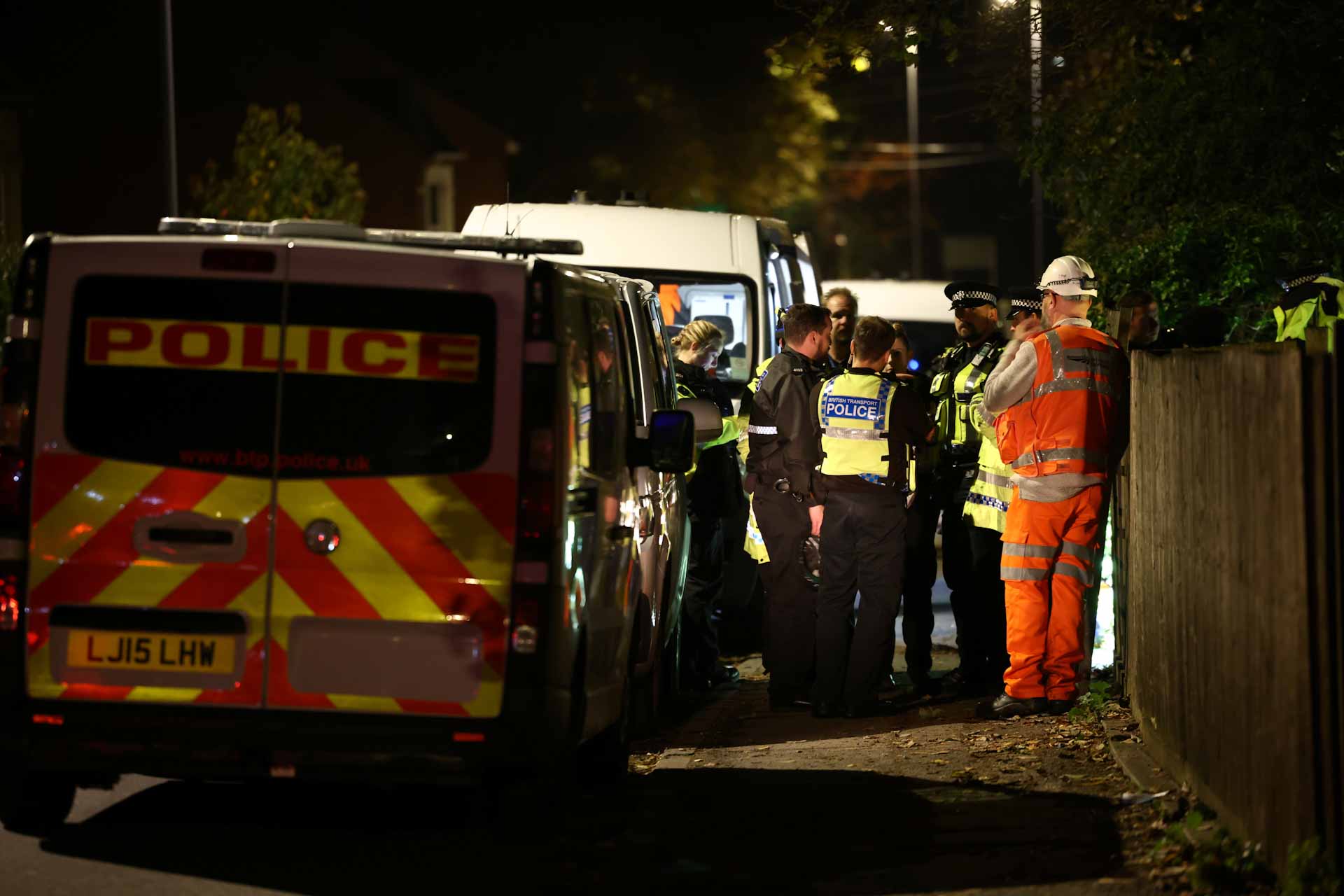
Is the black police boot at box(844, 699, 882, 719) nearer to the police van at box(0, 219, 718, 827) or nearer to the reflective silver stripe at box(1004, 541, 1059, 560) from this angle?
the reflective silver stripe at box(1004, 541, 1059, 560)

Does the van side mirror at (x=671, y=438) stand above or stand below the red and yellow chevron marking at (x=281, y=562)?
above

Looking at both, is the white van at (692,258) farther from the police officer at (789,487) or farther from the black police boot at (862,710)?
the black police boot at (862,710)

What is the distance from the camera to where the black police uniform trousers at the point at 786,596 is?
9.96 metres

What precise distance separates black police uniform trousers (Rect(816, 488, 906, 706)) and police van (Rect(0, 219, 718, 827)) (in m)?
3.61

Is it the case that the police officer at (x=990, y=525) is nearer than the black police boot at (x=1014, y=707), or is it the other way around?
the black police boot at (x=1014, y=707)

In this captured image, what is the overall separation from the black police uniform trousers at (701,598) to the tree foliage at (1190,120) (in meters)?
3.49

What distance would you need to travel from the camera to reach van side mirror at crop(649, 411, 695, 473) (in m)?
7.57

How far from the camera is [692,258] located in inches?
545

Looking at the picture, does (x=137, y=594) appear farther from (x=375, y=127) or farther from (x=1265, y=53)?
(x=375, y=127)

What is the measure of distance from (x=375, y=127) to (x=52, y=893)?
39881 millimetres

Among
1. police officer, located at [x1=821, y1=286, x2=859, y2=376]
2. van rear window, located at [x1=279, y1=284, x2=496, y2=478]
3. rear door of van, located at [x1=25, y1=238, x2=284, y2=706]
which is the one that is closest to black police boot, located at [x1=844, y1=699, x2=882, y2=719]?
police officer, located at [x1=821, y1=286, x2=859, y2=376]

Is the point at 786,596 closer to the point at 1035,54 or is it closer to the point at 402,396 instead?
the point at 402,396

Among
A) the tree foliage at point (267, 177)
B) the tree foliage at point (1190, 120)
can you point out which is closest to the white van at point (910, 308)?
the tree foliage at point (267, 177)

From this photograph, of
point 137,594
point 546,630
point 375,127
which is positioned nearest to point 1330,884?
Result: point 546,630
